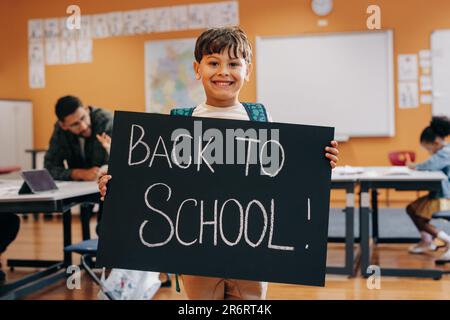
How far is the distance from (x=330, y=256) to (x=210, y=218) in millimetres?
2946

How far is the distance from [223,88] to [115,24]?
587cm

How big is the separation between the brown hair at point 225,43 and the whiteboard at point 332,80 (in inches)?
195

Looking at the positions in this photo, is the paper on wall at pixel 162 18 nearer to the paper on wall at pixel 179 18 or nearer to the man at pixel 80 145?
the paper on wall at pixel 179 18

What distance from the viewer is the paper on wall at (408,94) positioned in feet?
20.4

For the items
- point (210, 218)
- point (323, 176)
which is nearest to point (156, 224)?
point (210, 218)

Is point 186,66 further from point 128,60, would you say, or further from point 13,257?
point 13,257

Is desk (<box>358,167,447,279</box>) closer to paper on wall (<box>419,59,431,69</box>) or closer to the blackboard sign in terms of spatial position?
the blackboard sign

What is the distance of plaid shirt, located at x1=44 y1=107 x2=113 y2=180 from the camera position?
3.52 m

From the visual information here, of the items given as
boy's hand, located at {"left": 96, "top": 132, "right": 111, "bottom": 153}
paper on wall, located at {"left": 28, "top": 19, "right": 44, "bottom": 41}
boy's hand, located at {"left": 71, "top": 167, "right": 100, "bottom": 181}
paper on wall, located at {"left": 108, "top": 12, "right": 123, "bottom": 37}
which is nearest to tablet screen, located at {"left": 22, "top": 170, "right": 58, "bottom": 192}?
boy's hand, located at {"left": 96, "top": 132, "right": 111, "bottom": 153}

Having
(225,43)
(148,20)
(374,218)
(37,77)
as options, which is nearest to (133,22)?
(148,20)

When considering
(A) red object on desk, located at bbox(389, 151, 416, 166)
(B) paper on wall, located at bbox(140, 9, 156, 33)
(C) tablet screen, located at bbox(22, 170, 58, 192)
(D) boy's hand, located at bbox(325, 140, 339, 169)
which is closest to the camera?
(D) boy's hand, located at bbox(325, 140, 339, 169)

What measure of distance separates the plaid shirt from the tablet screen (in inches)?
22.1

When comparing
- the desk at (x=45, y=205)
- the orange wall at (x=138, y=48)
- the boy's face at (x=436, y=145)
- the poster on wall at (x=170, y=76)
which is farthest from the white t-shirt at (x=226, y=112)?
the poster on wall at (x=170, y=76)

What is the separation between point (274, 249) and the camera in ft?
4.54
